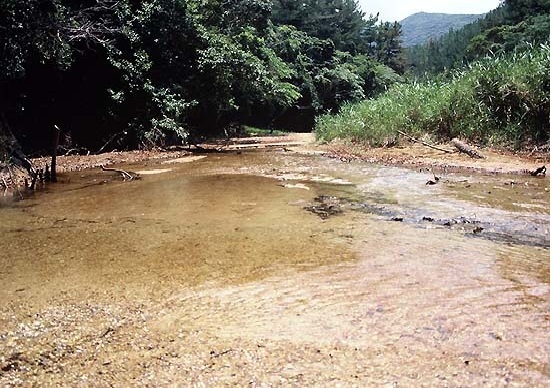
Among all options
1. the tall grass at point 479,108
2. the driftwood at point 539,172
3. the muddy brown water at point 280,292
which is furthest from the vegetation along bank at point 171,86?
Result: the muddy brown water at point 280,292

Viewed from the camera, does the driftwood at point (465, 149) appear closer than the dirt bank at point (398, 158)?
No

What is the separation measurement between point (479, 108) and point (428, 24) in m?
136

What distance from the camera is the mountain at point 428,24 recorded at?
11994 centimetres

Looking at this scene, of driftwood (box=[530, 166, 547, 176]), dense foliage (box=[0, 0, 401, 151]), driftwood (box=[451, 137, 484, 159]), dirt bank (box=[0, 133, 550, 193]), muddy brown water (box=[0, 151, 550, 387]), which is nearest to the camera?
muddy brown water (box=[0, 151, 550, 387])

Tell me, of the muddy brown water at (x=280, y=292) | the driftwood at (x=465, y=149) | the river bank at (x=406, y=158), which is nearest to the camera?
the muddy brown water at (x=280, y=292)

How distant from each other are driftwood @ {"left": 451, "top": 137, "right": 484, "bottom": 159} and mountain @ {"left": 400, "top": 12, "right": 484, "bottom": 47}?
112 m

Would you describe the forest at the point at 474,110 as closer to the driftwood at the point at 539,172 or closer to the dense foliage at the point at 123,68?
the driftwood at the point at 539,172

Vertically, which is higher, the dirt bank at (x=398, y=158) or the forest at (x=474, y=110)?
the forest at (x=474, y=110)

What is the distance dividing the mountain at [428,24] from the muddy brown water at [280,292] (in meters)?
119

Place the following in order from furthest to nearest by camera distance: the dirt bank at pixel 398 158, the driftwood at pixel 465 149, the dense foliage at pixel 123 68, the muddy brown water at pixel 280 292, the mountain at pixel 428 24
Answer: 1. the mountain at pixel 428 24
2. the driftwood at pixel 465 149
3. the dense foliage at pixel 123 68
4. the dirt bank at pixel 398 158
5. the muddy brown water at pixel 280 292

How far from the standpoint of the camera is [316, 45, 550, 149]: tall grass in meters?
10.8

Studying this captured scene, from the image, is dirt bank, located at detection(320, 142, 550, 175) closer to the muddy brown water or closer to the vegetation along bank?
the vegetation along bank

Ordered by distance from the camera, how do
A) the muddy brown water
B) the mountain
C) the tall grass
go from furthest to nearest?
the mountain
the tall grass
the muddy brown water

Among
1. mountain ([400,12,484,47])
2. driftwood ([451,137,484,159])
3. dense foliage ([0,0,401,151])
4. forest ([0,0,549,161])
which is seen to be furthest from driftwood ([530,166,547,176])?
mountain ([400,12,484,47])
